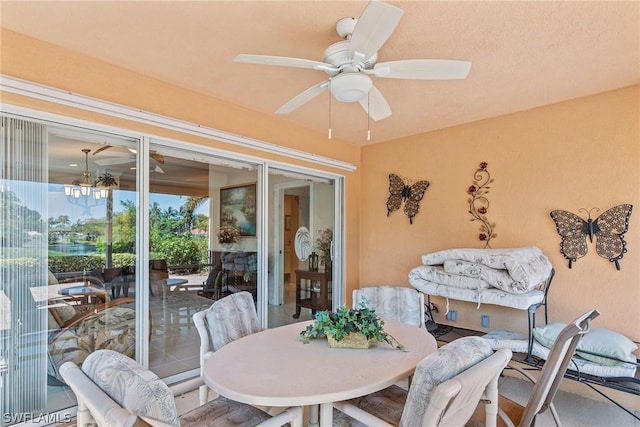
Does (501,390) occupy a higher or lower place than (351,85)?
lower

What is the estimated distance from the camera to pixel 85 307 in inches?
104

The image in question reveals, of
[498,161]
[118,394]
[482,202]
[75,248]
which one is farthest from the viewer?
[482,202]

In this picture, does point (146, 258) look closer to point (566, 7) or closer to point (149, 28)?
point (149, 28)

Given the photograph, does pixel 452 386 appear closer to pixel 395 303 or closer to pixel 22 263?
pixel 395 303

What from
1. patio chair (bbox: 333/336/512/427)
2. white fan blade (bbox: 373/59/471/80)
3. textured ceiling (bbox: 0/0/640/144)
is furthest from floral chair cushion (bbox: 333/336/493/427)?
textured ceiling (bbox: 0/0/640/144)

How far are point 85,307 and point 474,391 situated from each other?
2.79 m

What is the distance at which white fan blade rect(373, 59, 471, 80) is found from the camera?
1817mm

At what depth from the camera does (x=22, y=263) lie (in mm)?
2248

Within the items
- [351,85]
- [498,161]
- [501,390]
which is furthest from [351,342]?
[498,161]

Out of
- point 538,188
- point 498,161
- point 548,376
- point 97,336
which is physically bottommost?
point 97,336

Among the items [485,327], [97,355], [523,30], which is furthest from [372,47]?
[485,327]

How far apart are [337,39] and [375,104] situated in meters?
0.51

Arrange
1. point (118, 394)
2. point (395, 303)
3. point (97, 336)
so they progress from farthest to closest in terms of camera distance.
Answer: point (395, 303) < point (97, 336) < point (118, 394)

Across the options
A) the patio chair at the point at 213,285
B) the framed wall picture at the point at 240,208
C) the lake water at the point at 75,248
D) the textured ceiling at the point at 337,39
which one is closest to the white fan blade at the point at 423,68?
the textured ceiling at the point at 337,39
